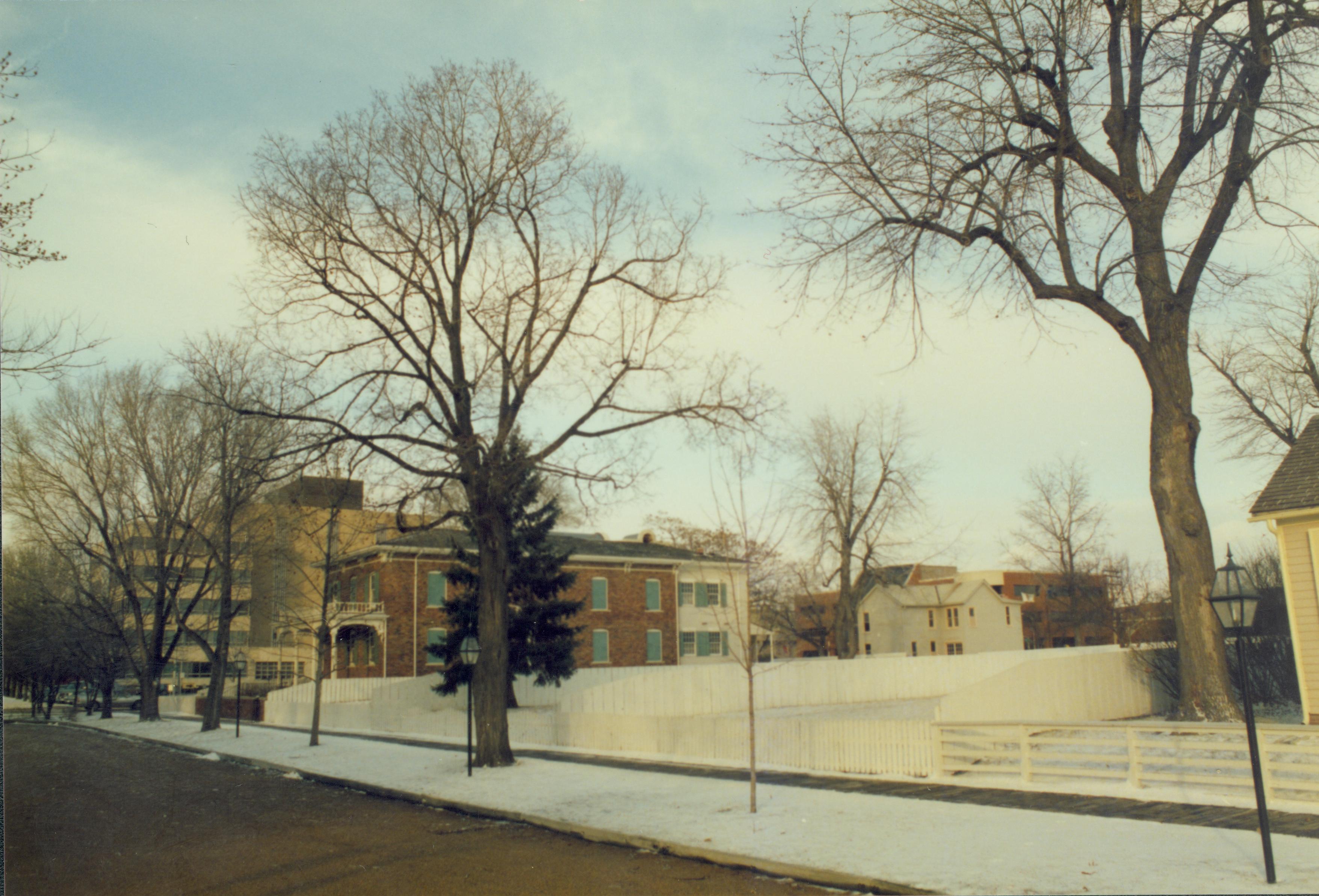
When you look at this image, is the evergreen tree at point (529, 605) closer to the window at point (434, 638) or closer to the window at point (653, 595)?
the window at point (434, 638)

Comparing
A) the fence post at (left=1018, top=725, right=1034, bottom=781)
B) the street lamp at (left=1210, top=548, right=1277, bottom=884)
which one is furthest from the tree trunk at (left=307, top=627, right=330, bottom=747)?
the street lamp at (left=1210, top=548, right=1277, bottom=884)

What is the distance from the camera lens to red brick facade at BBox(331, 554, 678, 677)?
127 ft

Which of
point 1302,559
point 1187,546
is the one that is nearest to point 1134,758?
point 1187,546

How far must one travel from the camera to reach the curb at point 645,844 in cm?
811

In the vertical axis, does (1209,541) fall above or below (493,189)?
below

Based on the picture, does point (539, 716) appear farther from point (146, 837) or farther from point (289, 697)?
point (289, 697)

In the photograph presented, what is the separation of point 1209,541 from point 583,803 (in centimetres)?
1165

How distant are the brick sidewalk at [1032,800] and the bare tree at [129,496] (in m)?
21.2

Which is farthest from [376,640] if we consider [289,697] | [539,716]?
[539,716]

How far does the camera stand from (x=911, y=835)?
9.59 m

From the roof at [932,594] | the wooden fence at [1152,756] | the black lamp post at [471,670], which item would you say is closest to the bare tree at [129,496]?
the black lamp post at [471,670]

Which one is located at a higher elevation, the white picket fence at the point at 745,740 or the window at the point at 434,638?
the window at the point at 434,638

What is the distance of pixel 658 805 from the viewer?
1230 cm

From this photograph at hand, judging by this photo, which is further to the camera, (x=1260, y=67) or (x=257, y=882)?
(x=1260, y=67)
